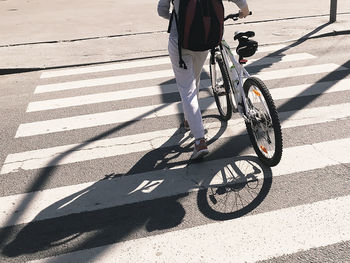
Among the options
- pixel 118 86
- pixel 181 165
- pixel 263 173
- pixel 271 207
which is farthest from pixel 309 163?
pixel 118 86

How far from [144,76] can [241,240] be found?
4866 mm

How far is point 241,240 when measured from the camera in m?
3.21

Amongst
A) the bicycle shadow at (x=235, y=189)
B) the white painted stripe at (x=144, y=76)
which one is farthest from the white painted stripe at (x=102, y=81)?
the bicycle shadow at (x=235, y=189)

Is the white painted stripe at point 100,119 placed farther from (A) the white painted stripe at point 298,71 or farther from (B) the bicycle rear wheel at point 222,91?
(A) the white painted stripe at point 298,71

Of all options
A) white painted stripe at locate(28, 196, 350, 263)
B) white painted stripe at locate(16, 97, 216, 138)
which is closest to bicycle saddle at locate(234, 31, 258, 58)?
white painted stripe at locate(28, 196, 350, 263)

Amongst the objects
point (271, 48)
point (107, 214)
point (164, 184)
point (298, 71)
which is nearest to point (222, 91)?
point (164, 184)

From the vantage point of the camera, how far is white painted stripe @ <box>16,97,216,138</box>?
18.2ft

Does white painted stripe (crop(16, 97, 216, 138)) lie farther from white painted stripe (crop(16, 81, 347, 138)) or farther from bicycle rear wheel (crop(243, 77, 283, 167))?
bicycle rear wheel (crop(243, 77, 283, 167))

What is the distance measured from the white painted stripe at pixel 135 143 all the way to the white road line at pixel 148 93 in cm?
71

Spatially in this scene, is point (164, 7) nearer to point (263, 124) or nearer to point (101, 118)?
point (263, 124)

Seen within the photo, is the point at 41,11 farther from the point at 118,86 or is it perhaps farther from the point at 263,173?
the point at 263,173

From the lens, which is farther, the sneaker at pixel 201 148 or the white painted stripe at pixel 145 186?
the sneaker at pixel 201 148

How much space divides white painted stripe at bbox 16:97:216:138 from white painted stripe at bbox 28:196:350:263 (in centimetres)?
264

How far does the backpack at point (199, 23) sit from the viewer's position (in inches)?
152
